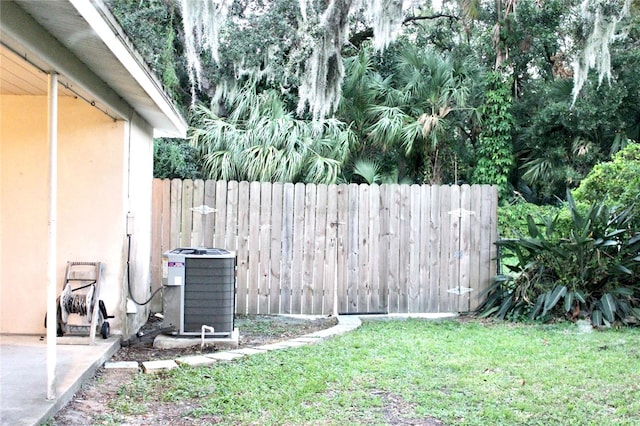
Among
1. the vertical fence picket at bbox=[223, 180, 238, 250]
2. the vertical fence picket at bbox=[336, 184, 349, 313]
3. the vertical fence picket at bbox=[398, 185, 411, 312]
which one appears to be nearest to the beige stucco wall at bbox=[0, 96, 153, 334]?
the vertical fence picket at bbox=[223, 180, 238, 250]

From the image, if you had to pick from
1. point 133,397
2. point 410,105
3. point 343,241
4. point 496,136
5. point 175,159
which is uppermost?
point 410,105

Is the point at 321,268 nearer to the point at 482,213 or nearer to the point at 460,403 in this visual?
the point at 482,213

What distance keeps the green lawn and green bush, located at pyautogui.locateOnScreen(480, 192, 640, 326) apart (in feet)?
2.47

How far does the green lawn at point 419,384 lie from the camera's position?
3.31 m

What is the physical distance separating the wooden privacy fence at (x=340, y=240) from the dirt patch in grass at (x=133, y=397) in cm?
58

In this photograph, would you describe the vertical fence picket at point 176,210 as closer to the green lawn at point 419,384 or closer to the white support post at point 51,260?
the green lawn at point 419,384

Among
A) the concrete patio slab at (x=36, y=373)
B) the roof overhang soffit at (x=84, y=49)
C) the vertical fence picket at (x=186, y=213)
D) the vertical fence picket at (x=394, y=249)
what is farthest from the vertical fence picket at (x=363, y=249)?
the concrete patio slab at (x=36, y=373)

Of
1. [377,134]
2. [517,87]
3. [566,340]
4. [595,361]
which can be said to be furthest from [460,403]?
[517,87]

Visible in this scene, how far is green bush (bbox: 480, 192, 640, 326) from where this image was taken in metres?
6.09

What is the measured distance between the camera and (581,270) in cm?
623

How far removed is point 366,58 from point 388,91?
787 millimetres

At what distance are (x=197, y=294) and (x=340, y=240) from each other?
2.13 metres

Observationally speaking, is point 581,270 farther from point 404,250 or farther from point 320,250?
point 320,250

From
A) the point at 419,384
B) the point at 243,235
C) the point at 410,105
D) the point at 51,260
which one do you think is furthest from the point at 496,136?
the point at 51,260
